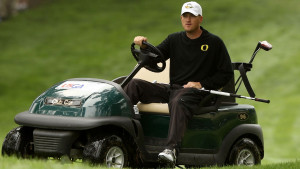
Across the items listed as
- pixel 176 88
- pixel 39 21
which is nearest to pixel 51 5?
pixel 39 21

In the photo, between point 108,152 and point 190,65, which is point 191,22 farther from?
point 108,152

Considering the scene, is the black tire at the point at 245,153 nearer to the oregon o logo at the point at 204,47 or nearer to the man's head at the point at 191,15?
the oregon o logo at the point at 204,47

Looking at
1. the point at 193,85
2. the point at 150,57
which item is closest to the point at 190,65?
the point at 193,85

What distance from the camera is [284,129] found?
15.3 metres

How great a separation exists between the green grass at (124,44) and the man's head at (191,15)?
23.9 feet

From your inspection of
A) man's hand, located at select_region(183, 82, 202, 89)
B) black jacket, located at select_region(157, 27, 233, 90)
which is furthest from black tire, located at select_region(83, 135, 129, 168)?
black jacket, located at select_region(157, 27, 233, 90)

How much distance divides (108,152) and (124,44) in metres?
17.7

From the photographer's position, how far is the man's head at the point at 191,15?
6.46 meters

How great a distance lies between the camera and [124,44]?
2333 centimetres

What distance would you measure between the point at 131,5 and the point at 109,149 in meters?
23.0

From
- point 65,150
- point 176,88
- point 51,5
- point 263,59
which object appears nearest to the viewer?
point 65,150

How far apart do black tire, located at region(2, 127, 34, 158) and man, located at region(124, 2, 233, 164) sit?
0.99 metres

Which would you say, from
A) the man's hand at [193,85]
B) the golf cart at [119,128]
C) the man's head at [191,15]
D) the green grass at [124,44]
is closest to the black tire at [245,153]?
the golf cart at [119,128]

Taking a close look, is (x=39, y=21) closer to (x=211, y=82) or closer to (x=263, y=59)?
(x=263, y=59)
